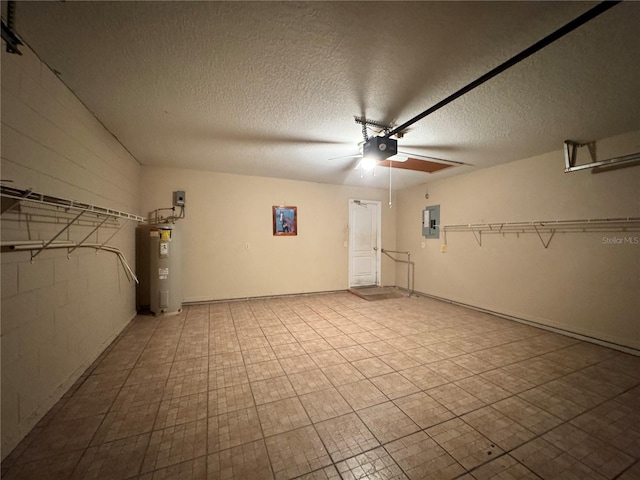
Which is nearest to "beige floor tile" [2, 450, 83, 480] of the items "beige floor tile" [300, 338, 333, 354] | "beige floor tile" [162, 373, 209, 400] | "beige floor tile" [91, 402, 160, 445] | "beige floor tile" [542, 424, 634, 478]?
"beige floor tile" [91, 402, 160, 445]

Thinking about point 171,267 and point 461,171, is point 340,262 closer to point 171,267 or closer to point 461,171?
point 461,171

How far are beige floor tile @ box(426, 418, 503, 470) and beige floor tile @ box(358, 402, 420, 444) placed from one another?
0.47ft

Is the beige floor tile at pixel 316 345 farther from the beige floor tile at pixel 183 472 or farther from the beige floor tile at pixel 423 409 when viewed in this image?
the beige floor tile at pixel 183 472

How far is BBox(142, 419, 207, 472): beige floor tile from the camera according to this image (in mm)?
1328

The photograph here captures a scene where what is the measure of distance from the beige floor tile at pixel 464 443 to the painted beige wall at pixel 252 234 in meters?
3.87

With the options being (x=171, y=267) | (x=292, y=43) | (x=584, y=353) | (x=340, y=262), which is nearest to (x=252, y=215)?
(x=171, y=267)

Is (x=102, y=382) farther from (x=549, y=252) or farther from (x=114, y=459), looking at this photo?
(x=549, y=252)

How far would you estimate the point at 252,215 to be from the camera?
15.8 feet

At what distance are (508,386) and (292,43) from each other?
A: 315 cm

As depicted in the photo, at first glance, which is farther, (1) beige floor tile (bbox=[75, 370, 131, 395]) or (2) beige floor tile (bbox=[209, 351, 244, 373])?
(2) beige floor tile (bbox=[209, 351, 244, 373])

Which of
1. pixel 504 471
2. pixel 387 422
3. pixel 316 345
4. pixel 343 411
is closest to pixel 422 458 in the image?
pixel 387 422

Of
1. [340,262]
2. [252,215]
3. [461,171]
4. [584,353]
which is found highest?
[461,171]

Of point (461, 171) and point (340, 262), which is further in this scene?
point (340, 262)

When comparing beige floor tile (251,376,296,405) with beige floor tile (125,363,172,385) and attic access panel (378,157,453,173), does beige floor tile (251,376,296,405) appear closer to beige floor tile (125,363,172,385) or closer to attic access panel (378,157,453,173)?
beige floor tile (125,363,172,385)
